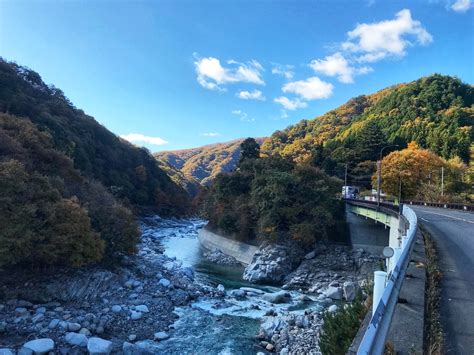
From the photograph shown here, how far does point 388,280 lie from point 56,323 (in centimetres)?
1415

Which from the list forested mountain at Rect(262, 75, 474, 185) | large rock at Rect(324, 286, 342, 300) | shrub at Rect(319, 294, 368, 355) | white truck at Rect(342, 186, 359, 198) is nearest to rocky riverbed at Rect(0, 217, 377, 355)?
large rock at Rect(324, 286, 342, 300)

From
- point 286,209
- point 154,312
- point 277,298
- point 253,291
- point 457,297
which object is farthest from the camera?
point 286,209

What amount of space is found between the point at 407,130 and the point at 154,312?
73529 mm

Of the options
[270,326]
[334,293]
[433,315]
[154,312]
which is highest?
[433,315]

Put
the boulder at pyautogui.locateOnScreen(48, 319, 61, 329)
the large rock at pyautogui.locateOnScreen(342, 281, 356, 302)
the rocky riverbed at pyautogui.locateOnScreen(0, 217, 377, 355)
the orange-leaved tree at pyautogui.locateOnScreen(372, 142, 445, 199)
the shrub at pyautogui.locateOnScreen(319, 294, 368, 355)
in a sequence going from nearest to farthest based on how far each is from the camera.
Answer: the shrub at pyautogui.locateOnScreen(319, 294, 368, 355) < the rocky riverbed at pyautogui.locateOnScreen(0, 217, 377, 355) < the boulder at pyautogui.locateOnScreen(48, 319, 61, 329) < the large rock at pyautogui.locateOnScreen(342, 281, 356, 302) < the orange-leaved tree at pyautogui.locateOnScreen(372, 142, 445, 199)

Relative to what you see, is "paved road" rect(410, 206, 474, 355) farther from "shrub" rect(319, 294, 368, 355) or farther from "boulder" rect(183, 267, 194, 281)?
"boulder" rect(183, 267, 194, 281)

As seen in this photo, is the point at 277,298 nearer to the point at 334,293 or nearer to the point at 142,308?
the point at 334,293

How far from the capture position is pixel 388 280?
14.6 feet

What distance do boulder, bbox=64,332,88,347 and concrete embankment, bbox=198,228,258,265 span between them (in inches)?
837

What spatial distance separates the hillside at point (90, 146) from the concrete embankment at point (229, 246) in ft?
58.7

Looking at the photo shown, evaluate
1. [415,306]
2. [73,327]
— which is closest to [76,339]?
[73,327]

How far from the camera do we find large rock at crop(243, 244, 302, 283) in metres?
27.1

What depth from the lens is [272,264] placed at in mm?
28297

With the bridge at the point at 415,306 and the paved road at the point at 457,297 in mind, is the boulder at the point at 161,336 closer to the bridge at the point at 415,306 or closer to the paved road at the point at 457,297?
the bridge at the point at 415,306
